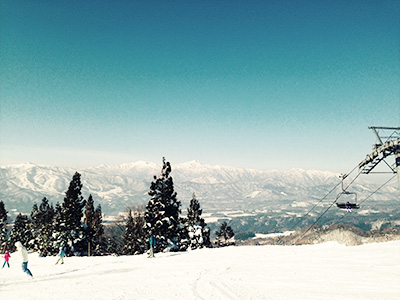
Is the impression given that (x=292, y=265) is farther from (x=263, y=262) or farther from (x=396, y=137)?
(x=396, y=137)

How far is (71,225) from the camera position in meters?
44.7

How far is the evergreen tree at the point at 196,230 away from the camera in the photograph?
5191 cm

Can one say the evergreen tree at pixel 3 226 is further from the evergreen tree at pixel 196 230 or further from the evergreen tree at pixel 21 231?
the evergreen tree at pixel 196 230

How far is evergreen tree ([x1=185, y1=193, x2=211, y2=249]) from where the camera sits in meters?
51.9

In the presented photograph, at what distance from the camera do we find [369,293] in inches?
405

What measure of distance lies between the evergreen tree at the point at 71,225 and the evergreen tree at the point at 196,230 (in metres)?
20.0

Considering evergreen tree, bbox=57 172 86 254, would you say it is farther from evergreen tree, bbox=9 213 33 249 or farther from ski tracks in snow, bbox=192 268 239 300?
ski tracks in snow, bbox=192 268 239 300

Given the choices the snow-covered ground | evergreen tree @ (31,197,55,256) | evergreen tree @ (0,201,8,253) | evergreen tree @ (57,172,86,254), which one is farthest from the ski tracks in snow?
evergreen tree @ (0,201,8,253)

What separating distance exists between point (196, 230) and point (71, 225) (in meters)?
23.7

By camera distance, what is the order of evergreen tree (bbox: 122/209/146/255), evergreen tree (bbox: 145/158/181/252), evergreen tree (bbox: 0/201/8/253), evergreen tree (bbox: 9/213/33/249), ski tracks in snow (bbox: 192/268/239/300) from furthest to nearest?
1. evergreen tree (bbox: 9/213/33/249)
2. evergreen tree (bbox: 0/201/8/253)
3. evergreen tree (bbox: 122/209/146/255)
4. evergreen tree (bbox: 145/158/181/252)
5. ski tracks in snow (bbox: 192/268/239/300)

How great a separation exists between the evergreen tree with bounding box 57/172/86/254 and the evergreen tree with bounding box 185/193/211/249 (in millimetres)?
19954

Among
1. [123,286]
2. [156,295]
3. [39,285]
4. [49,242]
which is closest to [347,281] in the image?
[156,295]

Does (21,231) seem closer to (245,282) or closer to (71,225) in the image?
(71,225)

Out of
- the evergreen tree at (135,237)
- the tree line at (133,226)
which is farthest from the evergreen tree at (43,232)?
the evergreen tree at (135,237)
